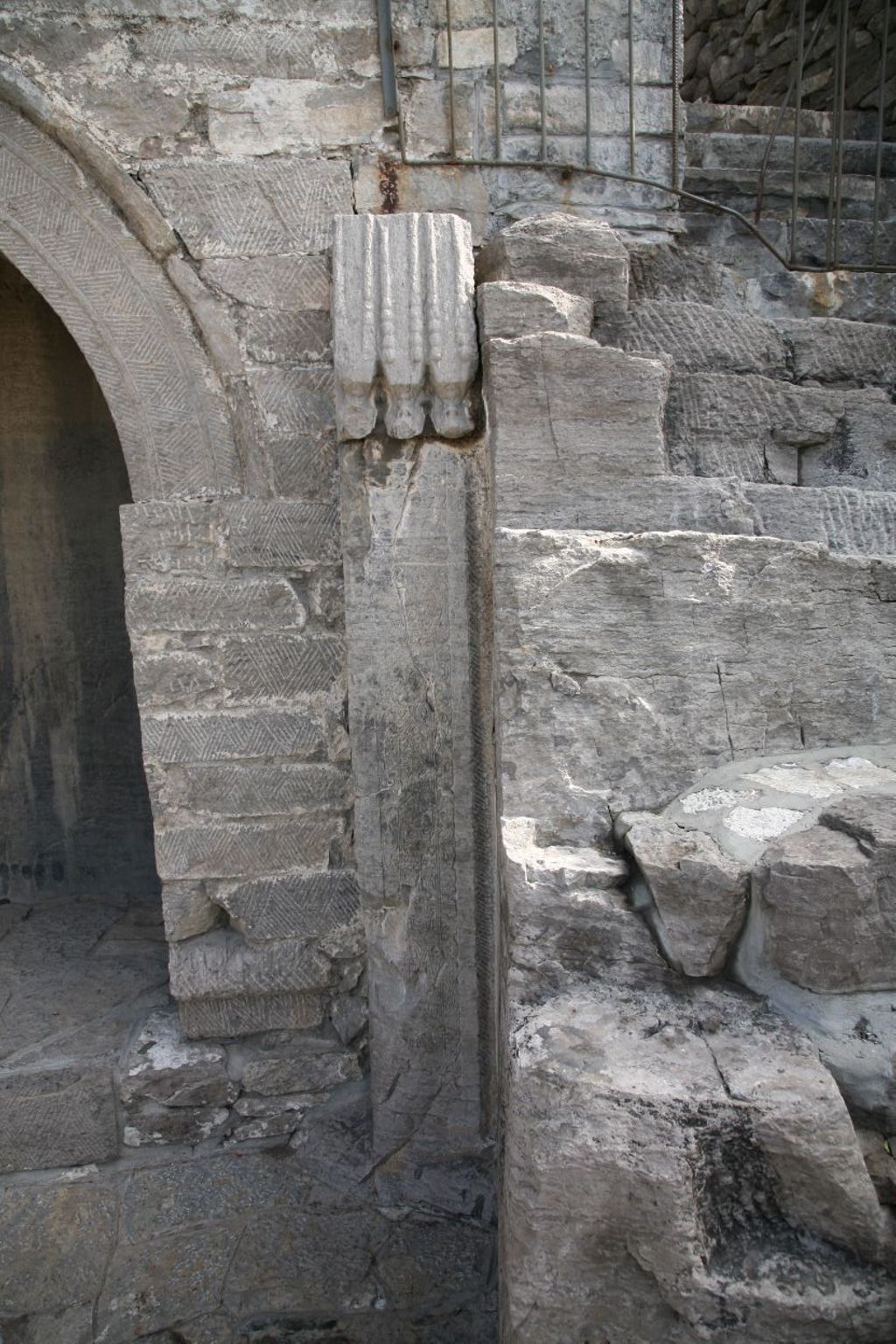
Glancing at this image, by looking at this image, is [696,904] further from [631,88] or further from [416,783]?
[631,88]

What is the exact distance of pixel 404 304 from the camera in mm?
2057

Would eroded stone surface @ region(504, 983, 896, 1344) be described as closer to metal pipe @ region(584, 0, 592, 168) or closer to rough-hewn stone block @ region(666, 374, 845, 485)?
rough-hewn stone block @ region(666, 374, 845, 485)

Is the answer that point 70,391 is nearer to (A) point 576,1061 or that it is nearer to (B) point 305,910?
(B) point 305,910

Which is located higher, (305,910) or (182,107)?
(182,107)

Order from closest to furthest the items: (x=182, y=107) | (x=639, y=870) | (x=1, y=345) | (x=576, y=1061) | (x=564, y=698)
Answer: (x=576, y=1061), (x=639, y=870), (x=564, y=698), (x=182, y=107), (x=1, y=345)

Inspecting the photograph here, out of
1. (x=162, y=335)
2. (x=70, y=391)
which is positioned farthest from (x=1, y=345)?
(x=162, y=335)

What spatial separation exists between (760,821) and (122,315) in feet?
6.58

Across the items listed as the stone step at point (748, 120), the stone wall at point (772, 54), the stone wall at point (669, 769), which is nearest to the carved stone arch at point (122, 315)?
the stone wall at point (669, 769)

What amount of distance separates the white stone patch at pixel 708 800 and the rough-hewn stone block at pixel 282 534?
1214mm

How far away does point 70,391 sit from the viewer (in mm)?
3646

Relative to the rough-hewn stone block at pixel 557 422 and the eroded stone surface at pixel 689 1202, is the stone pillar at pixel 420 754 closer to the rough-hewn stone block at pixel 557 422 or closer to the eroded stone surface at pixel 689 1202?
the rough-hewn stone block at pixel 557 422

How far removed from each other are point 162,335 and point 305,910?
160cm

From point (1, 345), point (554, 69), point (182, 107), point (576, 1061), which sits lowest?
point (576, 1061)

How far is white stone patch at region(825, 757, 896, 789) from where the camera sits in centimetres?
162
